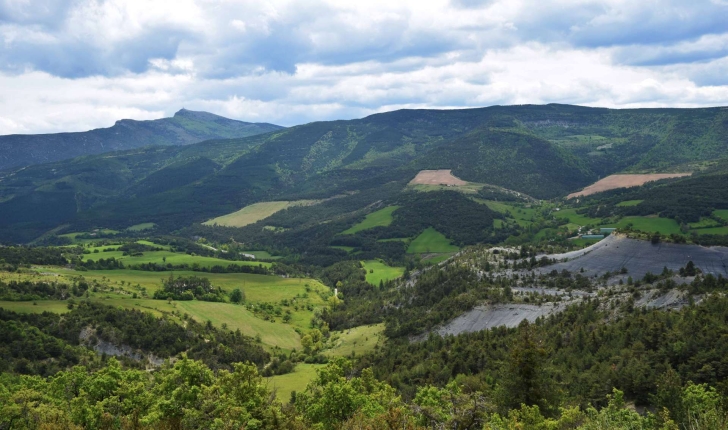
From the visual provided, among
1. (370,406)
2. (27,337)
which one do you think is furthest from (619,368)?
(27,337)

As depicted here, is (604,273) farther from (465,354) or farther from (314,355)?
(314,355)

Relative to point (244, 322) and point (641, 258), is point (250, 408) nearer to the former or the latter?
point (641, 258)

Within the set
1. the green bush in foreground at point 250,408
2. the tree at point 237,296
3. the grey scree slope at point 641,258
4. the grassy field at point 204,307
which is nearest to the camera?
the green bush in foreground at point 250,408

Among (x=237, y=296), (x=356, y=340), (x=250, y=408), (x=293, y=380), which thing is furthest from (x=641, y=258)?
(x=237, y=296)

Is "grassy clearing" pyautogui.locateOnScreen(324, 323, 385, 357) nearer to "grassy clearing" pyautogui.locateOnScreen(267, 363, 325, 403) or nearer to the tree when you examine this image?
"grassy clearing" pyautogui.locateOnScreen(267, 363, 325, 403)

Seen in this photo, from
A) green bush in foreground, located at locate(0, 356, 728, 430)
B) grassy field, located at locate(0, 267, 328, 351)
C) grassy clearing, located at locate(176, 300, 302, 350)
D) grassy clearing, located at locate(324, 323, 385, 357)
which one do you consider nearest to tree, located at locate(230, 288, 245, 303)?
grassy field, located at locate(0, 267, 328, 351)

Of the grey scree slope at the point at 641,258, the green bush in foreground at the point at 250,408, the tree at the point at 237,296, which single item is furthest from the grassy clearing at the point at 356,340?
the green bush in foreground at the point at 250,408

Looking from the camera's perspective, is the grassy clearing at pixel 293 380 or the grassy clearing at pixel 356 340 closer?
the grassy clearing at pixel 293 380

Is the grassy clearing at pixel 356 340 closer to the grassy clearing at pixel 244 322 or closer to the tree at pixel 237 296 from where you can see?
the grassy clearing at pixel 244 322
